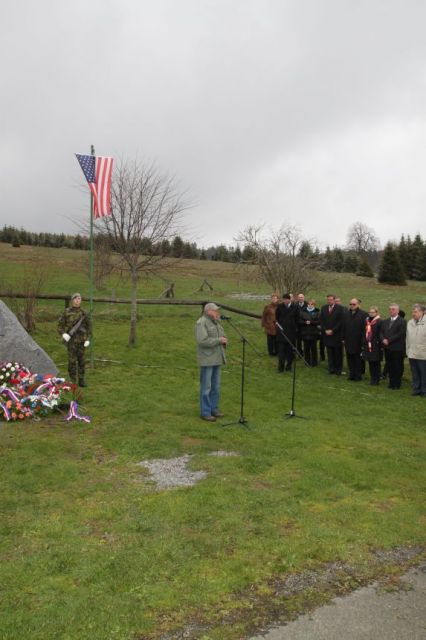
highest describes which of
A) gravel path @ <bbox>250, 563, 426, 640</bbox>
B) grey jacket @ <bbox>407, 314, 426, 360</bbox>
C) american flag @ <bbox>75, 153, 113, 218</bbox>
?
american flag @ <bbox>75, 153, 113, 218</bbox>

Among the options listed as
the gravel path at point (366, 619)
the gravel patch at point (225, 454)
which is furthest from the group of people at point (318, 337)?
the gravel path at point (366, 619)

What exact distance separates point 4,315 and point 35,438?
2.98 metres

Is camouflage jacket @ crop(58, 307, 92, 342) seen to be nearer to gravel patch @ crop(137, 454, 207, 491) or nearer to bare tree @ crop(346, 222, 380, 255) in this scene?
gravel patch @ crop(137, 454, 207, 491)

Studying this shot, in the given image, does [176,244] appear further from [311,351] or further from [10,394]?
[10,394]

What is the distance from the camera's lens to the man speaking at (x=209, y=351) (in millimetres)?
9234

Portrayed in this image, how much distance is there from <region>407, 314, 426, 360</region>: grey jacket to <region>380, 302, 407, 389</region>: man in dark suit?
39 centimetres

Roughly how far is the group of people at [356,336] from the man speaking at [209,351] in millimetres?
2554

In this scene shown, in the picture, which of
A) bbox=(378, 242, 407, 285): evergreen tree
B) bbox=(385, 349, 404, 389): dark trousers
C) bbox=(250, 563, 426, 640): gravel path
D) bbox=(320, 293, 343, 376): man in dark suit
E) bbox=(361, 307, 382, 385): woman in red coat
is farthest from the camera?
bbox=(378, 242, 407, 285): evergreen tree

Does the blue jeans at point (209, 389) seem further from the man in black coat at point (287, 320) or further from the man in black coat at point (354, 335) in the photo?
the man in black coat at point (354, 335)

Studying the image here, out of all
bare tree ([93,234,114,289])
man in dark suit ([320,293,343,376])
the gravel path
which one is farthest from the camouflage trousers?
the gravel path

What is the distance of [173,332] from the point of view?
1775cm

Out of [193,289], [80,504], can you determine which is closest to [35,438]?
[80,504]

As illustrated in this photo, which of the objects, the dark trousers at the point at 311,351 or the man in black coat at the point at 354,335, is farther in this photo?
the dark trousers at the point at 311,351

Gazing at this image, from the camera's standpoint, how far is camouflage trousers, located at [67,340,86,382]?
10711 millimetres
